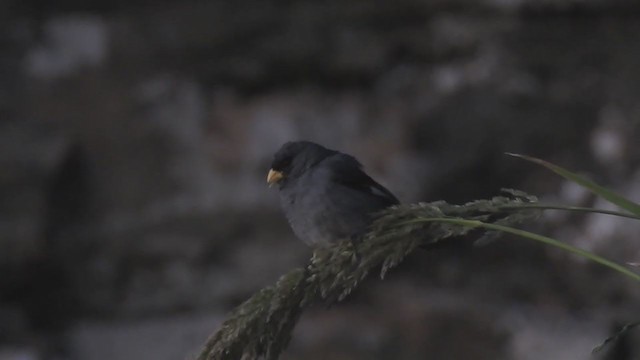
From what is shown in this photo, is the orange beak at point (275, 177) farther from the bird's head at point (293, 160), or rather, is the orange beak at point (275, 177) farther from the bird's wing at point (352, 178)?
the bird's wing at point (352, 178)

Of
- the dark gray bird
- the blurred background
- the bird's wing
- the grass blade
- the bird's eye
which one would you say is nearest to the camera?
the grass blade

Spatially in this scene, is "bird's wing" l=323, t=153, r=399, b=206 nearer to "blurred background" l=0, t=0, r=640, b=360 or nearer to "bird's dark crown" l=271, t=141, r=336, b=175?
"bird's dark crown" l=271, t=141, r=336, b=175

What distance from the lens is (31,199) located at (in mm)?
6727

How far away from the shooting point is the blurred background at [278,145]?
6.41 metres

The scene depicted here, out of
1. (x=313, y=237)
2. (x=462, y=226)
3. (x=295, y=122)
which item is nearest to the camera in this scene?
(x=462, y=226)

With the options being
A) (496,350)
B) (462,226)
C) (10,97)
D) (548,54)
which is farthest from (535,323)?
(462,226)

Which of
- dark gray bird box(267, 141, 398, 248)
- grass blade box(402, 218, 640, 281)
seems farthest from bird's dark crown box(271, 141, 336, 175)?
grass blade box(402, 218, 640, 281)

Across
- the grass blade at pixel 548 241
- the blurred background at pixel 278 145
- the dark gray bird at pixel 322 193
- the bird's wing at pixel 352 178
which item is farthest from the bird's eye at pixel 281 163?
the blurred background at pixel 278 145

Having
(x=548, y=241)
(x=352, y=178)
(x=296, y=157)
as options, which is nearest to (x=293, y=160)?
(x=296, y=157)

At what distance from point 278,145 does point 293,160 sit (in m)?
3.28

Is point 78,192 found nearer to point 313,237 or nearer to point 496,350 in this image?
point 496,350

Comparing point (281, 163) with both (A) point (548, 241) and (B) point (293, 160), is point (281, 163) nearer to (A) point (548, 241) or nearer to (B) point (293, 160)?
(B) point (293, 160)

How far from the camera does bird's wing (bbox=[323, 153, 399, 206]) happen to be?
11.2 feet

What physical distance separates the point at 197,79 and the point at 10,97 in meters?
1.15
